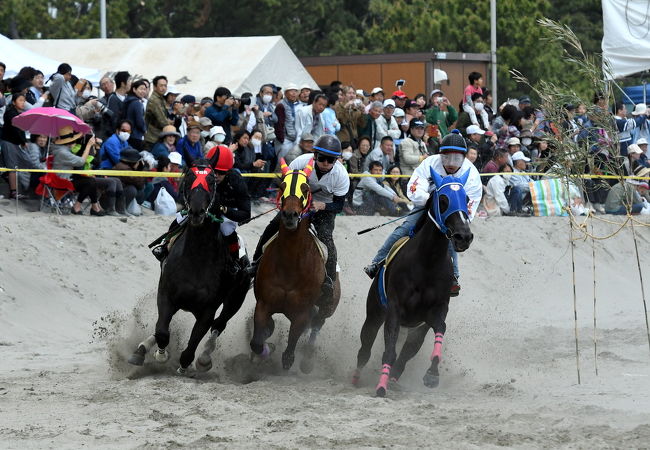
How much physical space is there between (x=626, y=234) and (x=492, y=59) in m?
8.36

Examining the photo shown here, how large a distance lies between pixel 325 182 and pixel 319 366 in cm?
211

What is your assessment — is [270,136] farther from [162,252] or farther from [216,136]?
[162,252]

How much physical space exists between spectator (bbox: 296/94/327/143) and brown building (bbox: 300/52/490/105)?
28.7 feet

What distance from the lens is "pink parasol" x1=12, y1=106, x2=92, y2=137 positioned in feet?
53.4

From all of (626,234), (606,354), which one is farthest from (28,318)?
(626,234)

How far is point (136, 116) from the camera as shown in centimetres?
1820

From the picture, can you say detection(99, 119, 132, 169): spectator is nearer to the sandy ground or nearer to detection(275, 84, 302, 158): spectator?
the sandy ground

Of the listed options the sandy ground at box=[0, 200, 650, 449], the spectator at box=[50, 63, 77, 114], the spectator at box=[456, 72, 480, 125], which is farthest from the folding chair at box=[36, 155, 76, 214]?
the spectator at box=[456, 72, 480, 125]

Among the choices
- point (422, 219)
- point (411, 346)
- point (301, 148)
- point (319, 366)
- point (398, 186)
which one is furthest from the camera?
point (398, 186)

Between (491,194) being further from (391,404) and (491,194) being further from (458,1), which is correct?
(458,1)

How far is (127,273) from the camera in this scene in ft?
55.4

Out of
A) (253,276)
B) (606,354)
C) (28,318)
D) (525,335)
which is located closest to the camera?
(253,276)

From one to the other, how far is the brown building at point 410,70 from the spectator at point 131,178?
11824 millimetres

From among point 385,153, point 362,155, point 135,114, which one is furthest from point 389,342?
point 385,153
